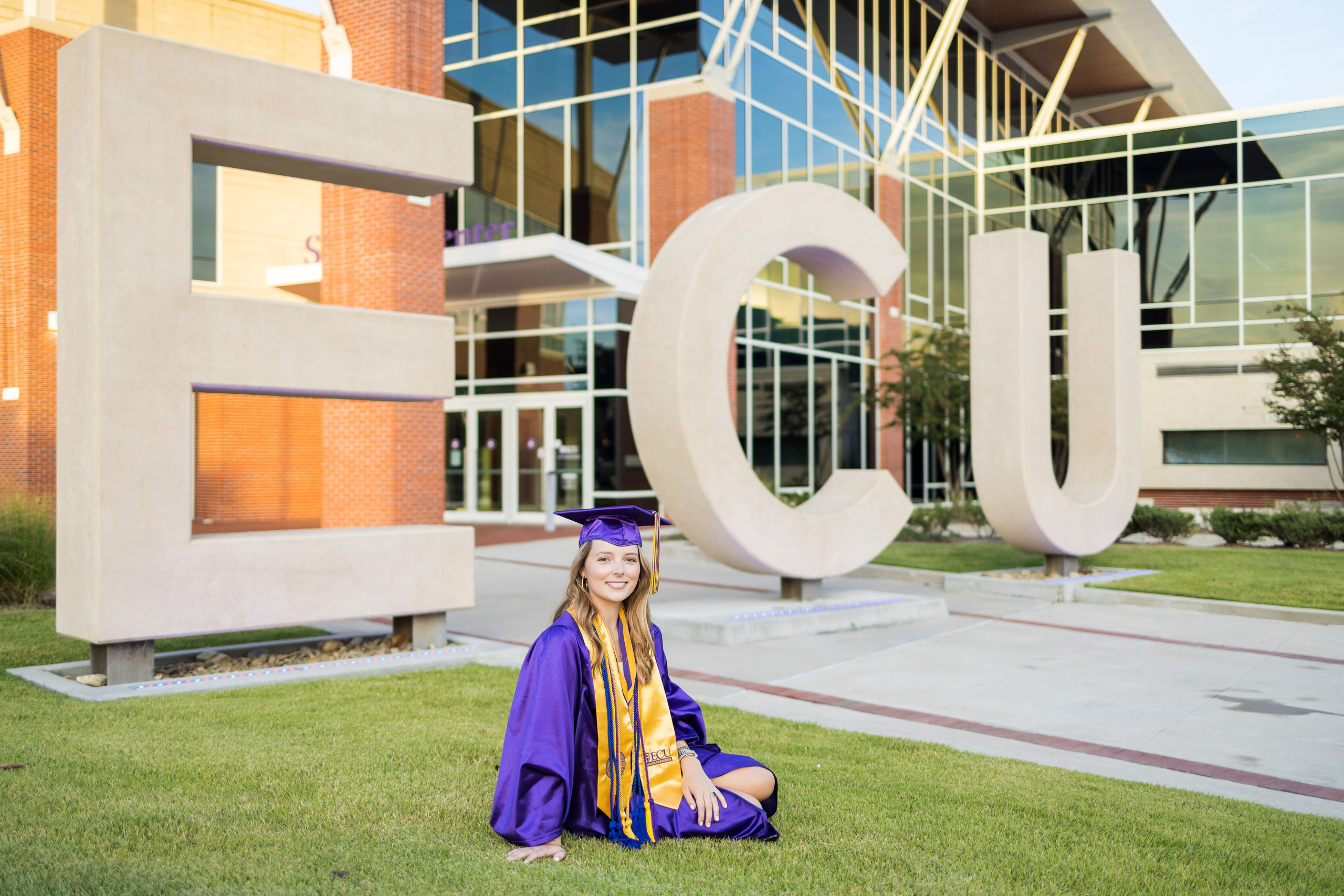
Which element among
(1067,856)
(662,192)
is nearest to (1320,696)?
(1067,856)

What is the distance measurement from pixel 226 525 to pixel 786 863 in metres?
22.1

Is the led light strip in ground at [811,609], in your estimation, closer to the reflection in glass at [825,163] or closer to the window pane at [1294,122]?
the reflection in glass at [825,163]

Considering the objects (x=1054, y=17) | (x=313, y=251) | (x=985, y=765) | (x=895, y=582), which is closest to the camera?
(x=985, y=765)

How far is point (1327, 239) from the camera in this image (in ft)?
93.4

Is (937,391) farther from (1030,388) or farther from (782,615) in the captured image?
(782,615)

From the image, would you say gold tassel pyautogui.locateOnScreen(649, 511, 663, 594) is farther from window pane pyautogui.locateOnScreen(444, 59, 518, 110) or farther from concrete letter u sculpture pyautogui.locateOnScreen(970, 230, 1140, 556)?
window pane pyautogui.locateOnScreen(444, 59, 518, 110)

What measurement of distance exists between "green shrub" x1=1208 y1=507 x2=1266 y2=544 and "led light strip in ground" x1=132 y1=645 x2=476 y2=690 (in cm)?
1472

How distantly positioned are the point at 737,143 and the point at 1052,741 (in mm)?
19381

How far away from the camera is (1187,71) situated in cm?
3641

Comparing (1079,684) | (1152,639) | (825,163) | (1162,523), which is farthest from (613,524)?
(825,163)

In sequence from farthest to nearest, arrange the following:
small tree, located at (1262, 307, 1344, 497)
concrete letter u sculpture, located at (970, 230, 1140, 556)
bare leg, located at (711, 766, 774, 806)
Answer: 1. small tree, located at (1262, 307, 1344, 497)
2. concrete letter u sculpture, located at (970, 230, 1140, 556)
3. bare leg, located at (711, 766, 774, 806)

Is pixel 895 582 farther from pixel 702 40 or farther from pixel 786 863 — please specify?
pixel 702 40

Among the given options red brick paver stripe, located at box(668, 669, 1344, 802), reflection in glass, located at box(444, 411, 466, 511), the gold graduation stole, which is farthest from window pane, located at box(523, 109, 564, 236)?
the gold graduation stole

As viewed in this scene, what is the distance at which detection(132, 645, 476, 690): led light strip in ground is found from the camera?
745 centimetres
